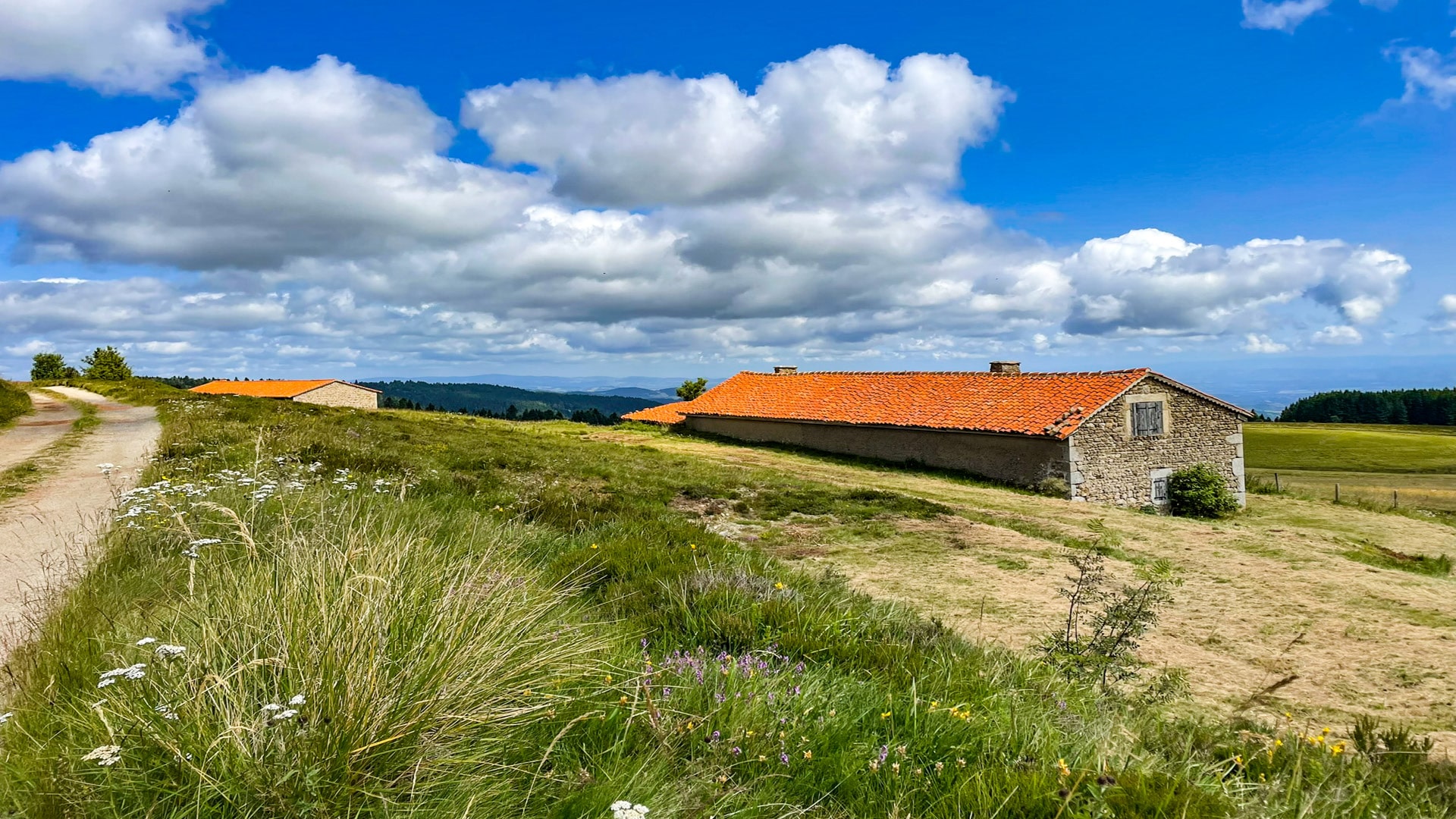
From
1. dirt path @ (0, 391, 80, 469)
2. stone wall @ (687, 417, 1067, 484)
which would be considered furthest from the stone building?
dirt path @ (0, 391, 80, 469)

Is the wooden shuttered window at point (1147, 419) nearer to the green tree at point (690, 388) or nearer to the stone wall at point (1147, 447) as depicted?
the stone wall at point (1147, 447)

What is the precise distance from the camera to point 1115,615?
5938mm

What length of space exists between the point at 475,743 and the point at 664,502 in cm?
1013

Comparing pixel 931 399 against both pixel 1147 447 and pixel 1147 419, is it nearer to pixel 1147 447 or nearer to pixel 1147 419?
pixel 1147 419

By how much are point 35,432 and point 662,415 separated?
34084 millimetres

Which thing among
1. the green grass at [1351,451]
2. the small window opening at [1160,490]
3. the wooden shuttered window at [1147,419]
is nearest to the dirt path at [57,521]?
the wooden shuttered window at [1147,419]

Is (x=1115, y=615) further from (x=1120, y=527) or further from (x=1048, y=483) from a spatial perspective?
(x=1048, y=483)

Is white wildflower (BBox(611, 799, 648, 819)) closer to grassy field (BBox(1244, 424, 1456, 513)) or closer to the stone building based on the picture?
the stone building

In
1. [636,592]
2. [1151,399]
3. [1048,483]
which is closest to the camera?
[636,592]

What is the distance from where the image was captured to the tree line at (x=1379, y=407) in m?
86.3

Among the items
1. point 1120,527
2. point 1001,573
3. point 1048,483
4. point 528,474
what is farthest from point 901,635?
point 1048,483

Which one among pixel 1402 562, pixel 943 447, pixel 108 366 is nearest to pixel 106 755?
pixel 1402 562

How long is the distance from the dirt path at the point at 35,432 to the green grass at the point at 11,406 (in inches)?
9.7

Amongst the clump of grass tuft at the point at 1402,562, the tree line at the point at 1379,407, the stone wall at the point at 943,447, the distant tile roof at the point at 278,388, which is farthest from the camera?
the tree line at the point at 1379,407
